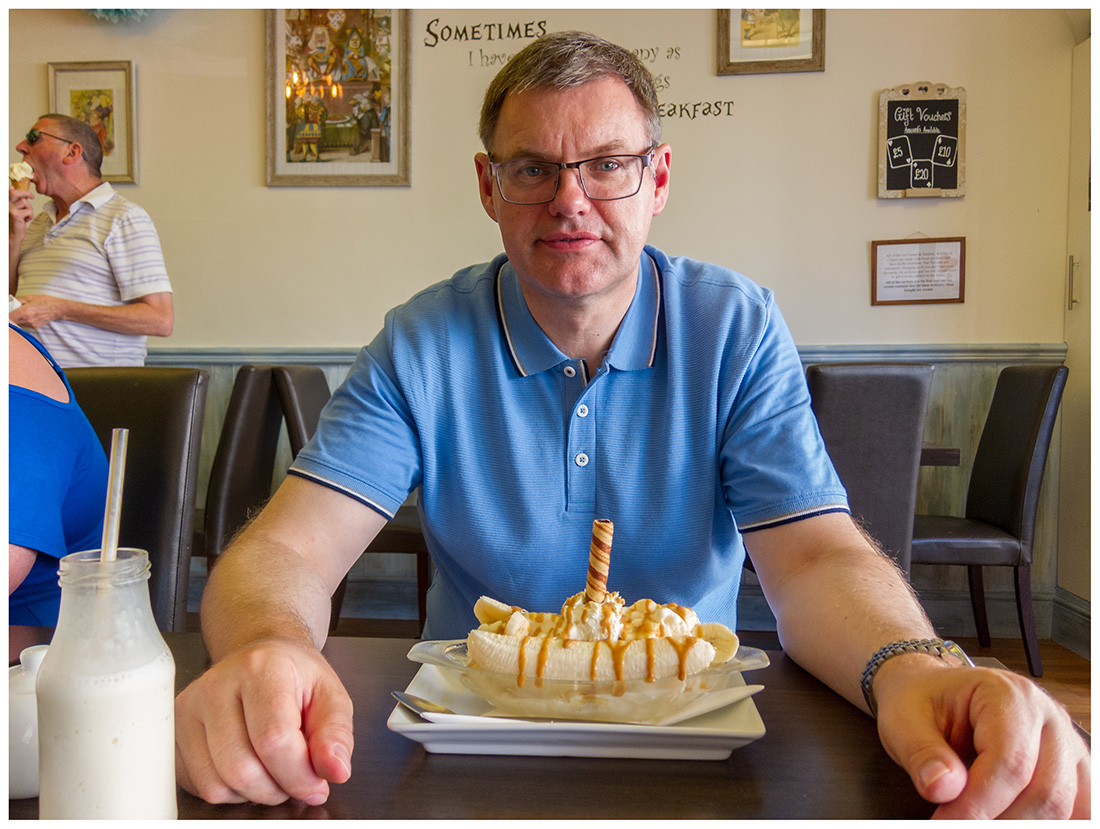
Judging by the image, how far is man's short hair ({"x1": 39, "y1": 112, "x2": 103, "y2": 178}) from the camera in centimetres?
304

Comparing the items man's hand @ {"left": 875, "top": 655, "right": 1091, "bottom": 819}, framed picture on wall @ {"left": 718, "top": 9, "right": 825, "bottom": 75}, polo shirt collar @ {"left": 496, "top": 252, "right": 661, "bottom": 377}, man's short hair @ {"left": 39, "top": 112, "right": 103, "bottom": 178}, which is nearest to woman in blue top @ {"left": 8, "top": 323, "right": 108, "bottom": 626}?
polo shirt collar @ {"left": 496, "top": 252, "right": 661, "bottom": 377}

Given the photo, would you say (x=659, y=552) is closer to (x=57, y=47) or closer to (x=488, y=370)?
(x=488, y=370)

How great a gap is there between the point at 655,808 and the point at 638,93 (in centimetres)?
106

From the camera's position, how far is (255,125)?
363 centimetres

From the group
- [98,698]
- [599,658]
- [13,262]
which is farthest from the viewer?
[13,262]

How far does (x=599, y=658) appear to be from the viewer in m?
0.71

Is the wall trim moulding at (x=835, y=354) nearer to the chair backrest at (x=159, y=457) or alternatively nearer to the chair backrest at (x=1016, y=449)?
the chair backrest at (x=1016, y=449)

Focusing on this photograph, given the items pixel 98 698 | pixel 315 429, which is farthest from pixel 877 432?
pixel 98 698

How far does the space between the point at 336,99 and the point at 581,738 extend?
3490 millimetres

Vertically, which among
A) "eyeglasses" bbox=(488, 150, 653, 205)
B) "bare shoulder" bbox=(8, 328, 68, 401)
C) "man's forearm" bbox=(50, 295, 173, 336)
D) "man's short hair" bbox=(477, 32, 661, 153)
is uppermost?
"man's short hair" bbox=(477, 32, 661, 153)

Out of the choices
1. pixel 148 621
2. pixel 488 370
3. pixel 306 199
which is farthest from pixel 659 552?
pixel 306 199

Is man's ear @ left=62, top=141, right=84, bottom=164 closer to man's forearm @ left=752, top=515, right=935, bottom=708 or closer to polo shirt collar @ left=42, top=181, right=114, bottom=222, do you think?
polo shirt collar @ left=42, top=181, right=114, bottom=222

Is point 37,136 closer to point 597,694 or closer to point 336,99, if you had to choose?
point 336,99

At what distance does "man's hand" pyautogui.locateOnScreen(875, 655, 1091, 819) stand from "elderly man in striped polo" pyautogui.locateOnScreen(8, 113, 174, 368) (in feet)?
10.2
